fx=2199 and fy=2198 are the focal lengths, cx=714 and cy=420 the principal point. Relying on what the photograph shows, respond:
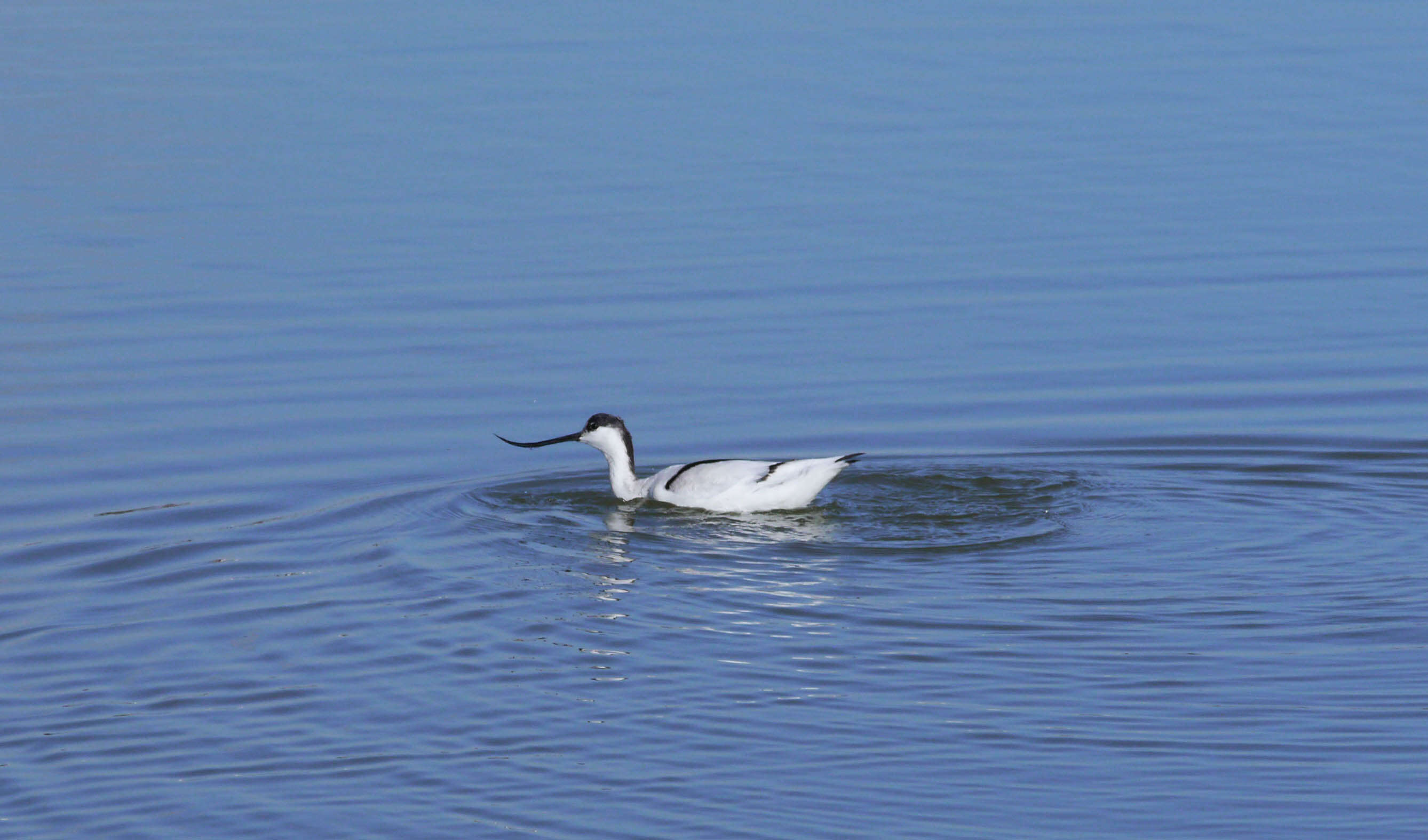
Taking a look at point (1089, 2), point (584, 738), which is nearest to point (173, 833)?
point (584, 738)

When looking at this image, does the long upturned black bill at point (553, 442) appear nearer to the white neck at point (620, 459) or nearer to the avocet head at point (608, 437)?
the avocet head at point (608, 437)

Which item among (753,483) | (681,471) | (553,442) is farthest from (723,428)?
(753,483)

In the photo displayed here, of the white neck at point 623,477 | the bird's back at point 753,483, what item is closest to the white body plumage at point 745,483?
the bird's back at point 753,483

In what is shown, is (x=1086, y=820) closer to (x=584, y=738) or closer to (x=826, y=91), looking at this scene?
(x=584, y=738)

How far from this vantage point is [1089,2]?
34.3m

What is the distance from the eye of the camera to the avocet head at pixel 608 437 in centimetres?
1473

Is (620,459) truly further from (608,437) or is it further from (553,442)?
(553,442)

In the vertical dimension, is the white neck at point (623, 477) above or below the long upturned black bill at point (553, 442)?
below

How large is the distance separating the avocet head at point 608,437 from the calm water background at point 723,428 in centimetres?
46

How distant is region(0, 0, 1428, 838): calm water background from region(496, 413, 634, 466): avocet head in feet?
1.53

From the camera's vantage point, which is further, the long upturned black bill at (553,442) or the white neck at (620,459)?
the long upturned black bill at (553,442)

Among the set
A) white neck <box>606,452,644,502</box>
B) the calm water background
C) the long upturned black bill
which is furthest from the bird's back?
the long upturned black bill

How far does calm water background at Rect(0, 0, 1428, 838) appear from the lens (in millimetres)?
9312

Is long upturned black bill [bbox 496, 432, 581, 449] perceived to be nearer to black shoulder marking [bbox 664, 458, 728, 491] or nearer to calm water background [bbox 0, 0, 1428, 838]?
calm water background [bbox 0, 0, 1428, 838]
